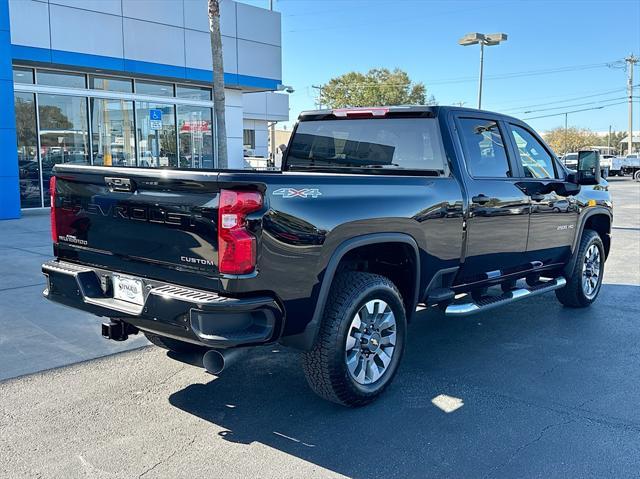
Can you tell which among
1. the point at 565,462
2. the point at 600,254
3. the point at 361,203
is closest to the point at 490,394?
the point at 565,462

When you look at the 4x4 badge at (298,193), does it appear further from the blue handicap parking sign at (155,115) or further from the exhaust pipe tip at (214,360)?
the blue handicap parking sign at (155,115)

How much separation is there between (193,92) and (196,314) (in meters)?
17.4

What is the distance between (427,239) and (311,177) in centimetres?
127

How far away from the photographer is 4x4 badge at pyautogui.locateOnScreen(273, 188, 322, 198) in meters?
3.54

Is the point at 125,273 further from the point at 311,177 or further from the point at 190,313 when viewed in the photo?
the point at 311,177

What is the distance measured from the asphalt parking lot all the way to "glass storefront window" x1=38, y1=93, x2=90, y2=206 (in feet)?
36.7

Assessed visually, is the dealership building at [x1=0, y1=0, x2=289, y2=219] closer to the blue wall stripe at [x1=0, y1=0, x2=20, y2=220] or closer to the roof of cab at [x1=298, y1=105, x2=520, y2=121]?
the blue wall stripe at [x1=0, y1=0, x2=20, y2=220]

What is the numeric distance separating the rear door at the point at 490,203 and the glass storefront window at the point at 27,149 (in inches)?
531

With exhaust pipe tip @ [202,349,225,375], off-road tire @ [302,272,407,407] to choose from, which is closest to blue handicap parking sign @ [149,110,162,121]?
off-road tire @ [302,272,407,407]

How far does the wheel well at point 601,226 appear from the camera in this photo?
7099 mm

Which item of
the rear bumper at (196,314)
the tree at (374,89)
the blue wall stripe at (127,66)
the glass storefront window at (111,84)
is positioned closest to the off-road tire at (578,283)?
the rear bumper at (196,314)

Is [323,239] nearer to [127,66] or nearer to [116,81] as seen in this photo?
[127,66]

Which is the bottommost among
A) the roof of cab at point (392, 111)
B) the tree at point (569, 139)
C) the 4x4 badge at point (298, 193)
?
the 4x4 badge at point (298, 193)

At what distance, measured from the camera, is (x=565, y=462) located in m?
3.50
